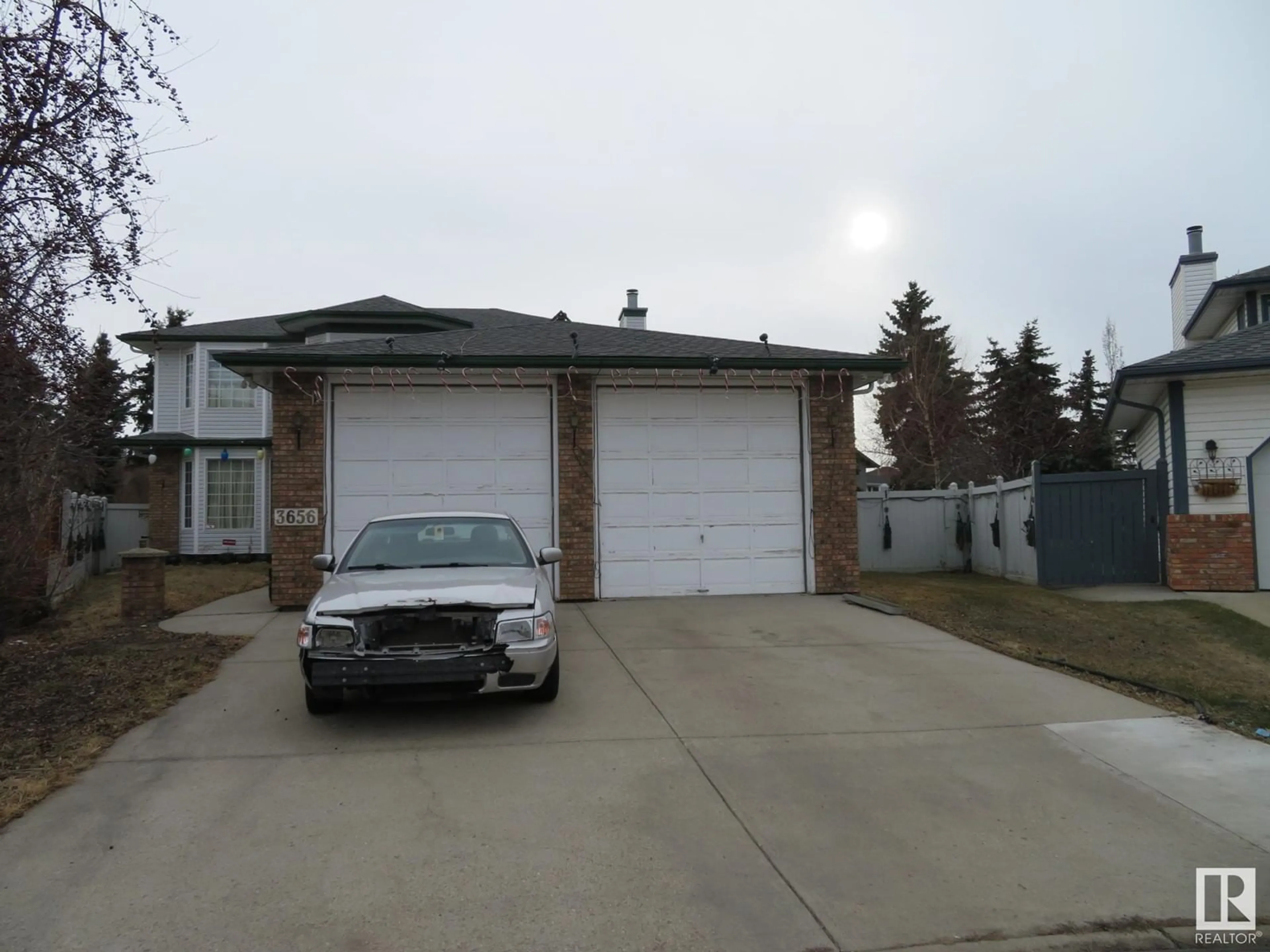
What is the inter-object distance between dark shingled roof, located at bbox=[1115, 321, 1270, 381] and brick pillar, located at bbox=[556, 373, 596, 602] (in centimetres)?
789

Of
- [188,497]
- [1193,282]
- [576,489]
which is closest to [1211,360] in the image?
[576,489]

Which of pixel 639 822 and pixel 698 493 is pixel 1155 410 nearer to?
pixel 698 493

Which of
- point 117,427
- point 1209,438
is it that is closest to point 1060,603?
point 1209,438

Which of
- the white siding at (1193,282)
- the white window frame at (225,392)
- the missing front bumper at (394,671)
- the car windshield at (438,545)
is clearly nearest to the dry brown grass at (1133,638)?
the car windshield at (438,545)

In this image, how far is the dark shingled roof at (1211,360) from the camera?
11484 mm

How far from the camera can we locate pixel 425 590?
5.57 metres

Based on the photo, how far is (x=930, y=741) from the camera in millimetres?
5375

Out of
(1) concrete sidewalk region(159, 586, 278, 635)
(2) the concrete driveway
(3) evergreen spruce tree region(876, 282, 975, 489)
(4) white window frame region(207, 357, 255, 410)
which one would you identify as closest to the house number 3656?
(1) concrete sidewalk region(159, 586, 278, 635)

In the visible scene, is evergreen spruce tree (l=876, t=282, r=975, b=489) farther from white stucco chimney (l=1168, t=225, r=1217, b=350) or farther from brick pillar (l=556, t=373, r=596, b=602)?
brick pillar (l=556, t=373, r=596, b=602)

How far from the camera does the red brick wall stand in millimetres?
11617

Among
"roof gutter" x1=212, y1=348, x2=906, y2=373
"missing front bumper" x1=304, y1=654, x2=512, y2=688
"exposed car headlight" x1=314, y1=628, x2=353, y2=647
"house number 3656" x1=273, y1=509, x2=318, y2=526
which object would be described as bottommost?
"missing front bumper" x1=304, y1=654, x2=512, y2=688

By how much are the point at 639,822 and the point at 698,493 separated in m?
7.41

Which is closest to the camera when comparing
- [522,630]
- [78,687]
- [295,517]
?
[522,630]

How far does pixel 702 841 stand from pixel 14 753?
13.8 feet
